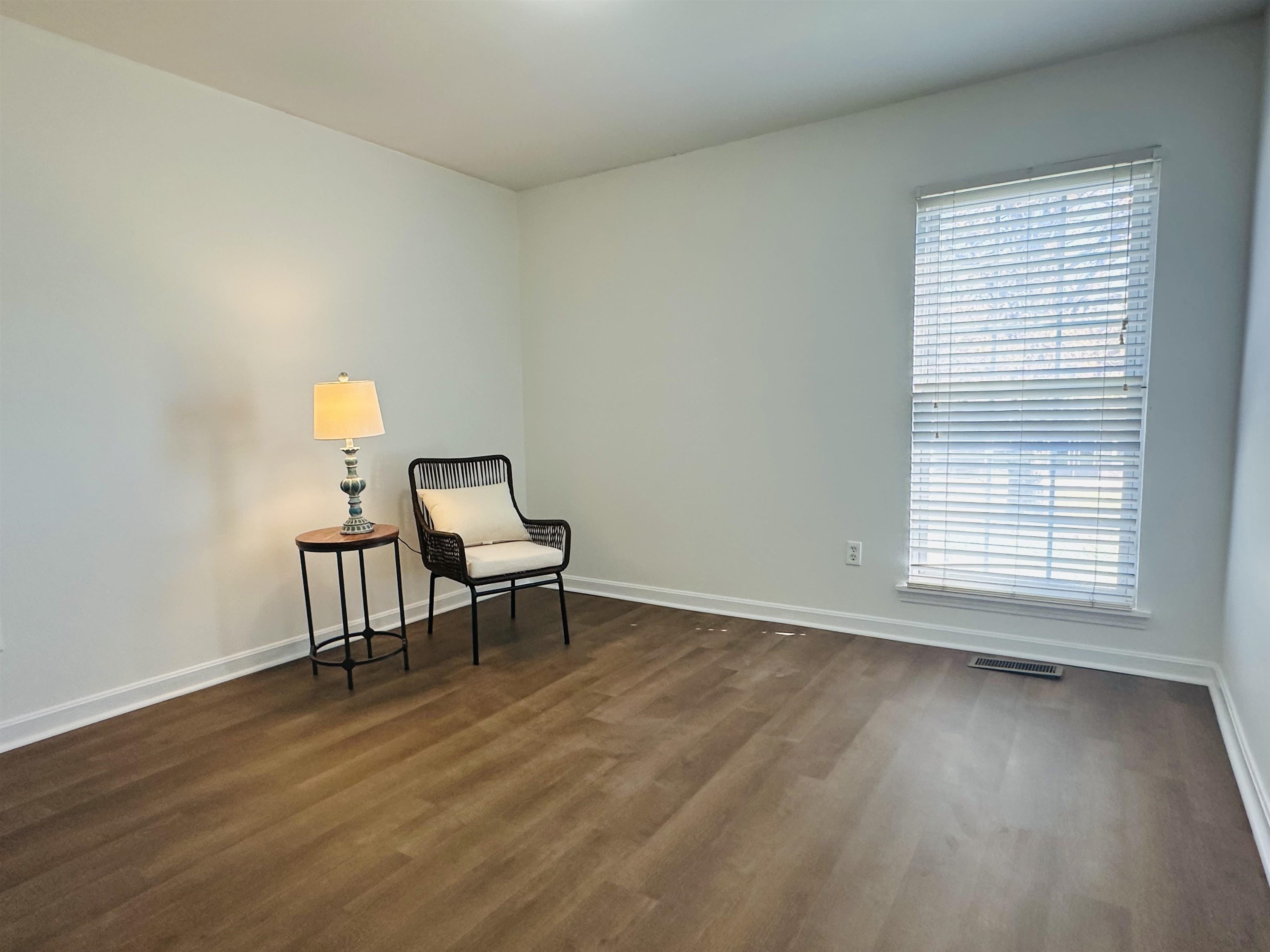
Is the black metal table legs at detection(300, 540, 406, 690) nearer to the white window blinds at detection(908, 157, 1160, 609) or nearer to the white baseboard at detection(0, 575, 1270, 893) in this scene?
the white baseboard at detection(0, 575, 1270, 893)

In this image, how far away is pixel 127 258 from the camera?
9.70ft

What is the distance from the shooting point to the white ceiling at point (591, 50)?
260cm

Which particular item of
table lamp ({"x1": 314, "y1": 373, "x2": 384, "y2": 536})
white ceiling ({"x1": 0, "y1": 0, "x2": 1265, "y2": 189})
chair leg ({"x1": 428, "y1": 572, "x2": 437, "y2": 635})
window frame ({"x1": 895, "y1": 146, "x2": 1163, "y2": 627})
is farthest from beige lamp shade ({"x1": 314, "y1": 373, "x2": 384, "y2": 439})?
window frame ({"x1": 895, "y1": 146, "x2": 1163, "y2": 627})

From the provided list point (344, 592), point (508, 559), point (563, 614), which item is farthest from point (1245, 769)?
point (344, 592)

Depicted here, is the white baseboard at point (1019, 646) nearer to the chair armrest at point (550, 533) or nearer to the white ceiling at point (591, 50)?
A: the chair armrest at point (550, 533)

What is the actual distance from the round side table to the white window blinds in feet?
8.12

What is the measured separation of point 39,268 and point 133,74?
2.89 ft

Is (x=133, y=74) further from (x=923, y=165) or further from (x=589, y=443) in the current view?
(x=923, y=165)

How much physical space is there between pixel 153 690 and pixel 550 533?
1873mm

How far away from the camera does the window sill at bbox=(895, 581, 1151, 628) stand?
3135 millimetres

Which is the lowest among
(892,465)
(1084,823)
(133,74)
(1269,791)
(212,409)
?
(1084,823)

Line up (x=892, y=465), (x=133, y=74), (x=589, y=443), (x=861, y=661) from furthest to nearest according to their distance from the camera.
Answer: (x=589, y=443) → (x=892, y=465) → (x=861, y=661) → (x=133, y=74)

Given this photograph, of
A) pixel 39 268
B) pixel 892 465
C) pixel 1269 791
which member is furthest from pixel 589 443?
pixel 1269 791

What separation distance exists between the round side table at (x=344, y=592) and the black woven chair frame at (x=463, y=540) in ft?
0.63
